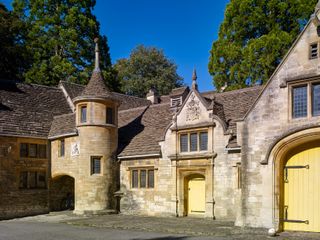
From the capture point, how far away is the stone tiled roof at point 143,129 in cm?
2606

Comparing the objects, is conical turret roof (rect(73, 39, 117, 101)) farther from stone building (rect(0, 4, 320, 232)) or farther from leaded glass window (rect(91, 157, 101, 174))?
leaded glass window (rect(91, 157, 101, 174))

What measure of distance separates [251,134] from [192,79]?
6330 mm

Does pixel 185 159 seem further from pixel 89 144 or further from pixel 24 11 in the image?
pixel 24 11

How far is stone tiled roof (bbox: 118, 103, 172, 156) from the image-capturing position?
1026 inches

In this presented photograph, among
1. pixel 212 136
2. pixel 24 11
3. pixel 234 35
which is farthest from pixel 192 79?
pixel 24 11

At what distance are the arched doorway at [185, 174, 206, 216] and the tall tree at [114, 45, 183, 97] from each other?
114 ft

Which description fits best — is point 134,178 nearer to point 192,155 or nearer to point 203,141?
point 192,155

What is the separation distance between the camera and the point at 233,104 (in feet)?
79.9

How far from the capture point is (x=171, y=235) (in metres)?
17.2

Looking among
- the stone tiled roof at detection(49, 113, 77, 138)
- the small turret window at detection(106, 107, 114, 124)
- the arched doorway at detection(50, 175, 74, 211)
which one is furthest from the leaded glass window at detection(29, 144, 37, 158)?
the small turret window at detection(106, 107, 114, 124)

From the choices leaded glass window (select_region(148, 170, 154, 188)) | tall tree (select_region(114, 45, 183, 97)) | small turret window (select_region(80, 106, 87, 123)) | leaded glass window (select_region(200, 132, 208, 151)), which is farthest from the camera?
tall tree (select_region(114, 45, 183, 97))

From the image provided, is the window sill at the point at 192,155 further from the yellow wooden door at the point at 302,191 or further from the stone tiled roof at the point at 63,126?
the stone tiled roof at the point at 63,126

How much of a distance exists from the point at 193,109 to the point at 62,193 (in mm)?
11147

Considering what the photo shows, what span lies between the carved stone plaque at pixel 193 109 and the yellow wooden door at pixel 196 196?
3147 millimetres
